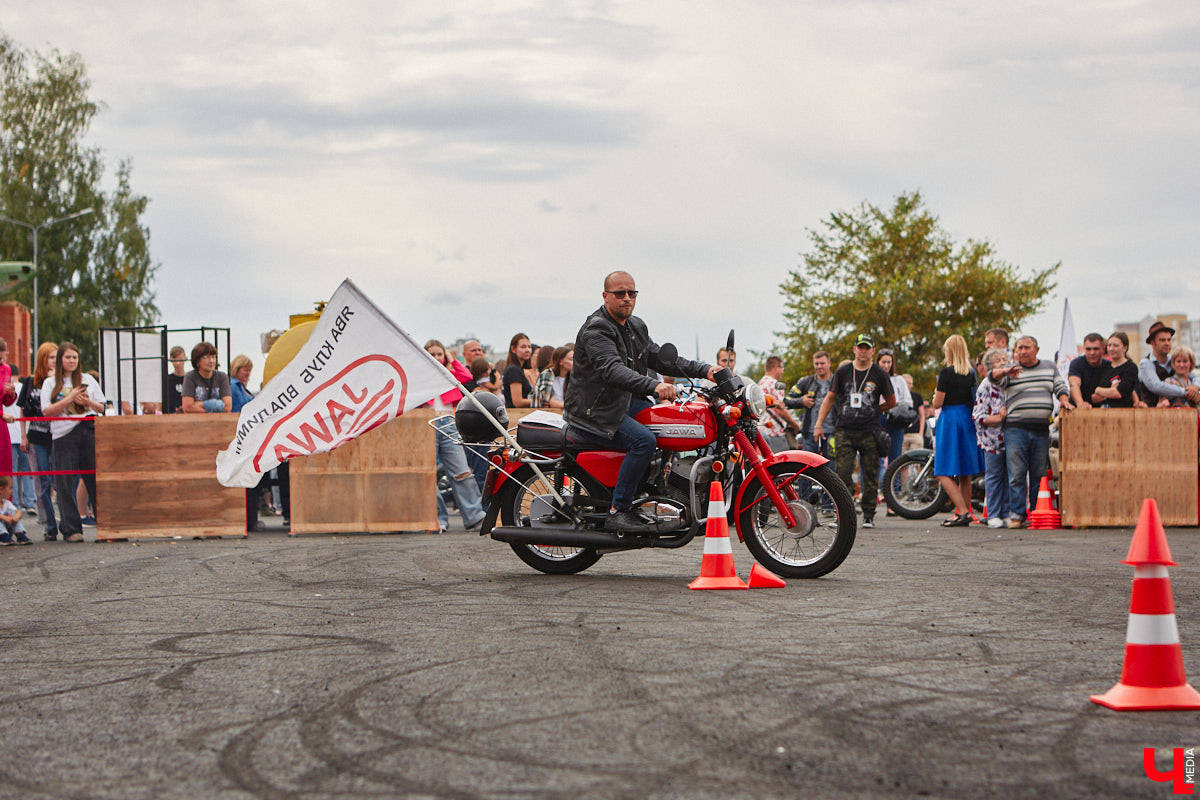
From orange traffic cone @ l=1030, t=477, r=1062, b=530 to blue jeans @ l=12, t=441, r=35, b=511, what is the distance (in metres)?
12.2

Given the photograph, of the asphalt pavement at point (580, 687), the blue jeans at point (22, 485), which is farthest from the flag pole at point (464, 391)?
the blue jeans at point (22, 485)

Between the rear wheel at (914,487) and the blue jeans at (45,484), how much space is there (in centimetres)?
914

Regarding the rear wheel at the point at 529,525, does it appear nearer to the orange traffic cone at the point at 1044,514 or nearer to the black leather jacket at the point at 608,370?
the black leather jacket at the point at 608,370

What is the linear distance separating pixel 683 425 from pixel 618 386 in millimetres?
528

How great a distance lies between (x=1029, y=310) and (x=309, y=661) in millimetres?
48586

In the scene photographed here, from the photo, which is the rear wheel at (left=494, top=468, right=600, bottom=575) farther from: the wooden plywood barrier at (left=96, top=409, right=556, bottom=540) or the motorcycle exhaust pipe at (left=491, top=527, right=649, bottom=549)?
the wooden plywood barrier at (left=96, top=409, right=556, bottom=540)

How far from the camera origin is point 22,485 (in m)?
17.9

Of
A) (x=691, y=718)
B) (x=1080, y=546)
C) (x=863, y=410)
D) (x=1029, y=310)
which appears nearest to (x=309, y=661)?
(x=691, y=718)

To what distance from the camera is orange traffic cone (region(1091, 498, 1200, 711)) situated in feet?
15.5

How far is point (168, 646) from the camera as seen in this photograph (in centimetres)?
640

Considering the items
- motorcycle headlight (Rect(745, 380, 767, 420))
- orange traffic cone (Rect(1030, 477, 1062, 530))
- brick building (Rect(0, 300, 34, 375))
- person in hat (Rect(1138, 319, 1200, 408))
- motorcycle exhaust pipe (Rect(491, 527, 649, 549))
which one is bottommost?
orange traffic cone (Rect(1030, 477, 1062, 530))

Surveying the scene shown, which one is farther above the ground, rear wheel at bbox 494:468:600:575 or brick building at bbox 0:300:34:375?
brick building at bbox 0:300:34:375

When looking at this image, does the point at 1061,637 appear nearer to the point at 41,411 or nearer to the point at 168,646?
the point at 168,646

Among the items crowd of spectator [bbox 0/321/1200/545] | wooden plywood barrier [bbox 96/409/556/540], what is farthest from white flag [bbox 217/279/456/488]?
A: wooden plywood barrier [bbox 96/409/556/540]
